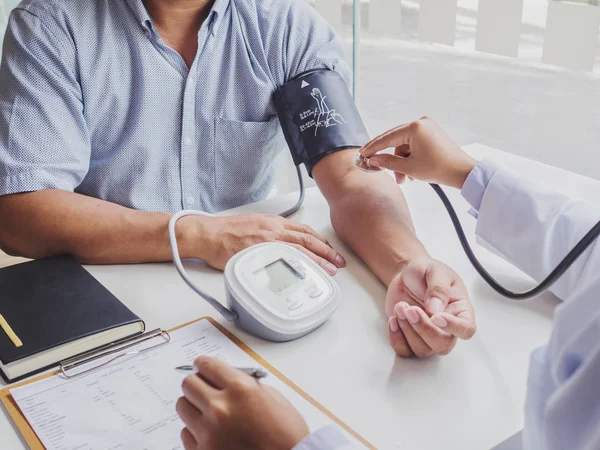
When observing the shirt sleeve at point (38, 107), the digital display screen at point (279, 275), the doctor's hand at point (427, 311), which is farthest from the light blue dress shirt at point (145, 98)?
the doctor's hand at point (427, 311)

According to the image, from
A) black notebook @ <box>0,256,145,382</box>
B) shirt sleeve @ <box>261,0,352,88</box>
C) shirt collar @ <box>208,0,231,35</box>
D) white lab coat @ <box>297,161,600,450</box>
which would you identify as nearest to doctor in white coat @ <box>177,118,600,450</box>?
white lab coat @ <box>297,161,600,450</box>

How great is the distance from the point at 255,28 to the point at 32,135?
483mm

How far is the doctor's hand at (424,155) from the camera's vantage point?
95 centimetres

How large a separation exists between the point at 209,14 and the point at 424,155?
0.53m

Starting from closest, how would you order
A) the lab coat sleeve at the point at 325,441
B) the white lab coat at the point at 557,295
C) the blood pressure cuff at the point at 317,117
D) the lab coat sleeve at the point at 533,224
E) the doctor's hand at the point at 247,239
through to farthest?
the white lab coat at the point at 557,295
the lab coat sleeve at the point at 325,441
the lab coat sleeve at the point at 533,224
the doctor's hand at the point at 247,239
the blood pressure cuff at the point at 317,117

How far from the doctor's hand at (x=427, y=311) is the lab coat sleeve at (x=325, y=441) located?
8.1 inches

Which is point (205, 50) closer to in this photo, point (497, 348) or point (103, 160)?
point (103, 160)

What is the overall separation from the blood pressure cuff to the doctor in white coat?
0.60 feet

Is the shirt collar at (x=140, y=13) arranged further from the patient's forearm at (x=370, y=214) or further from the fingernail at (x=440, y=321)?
the fingernail at (x=440, y=321)

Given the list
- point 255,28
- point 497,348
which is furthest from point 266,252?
point 255,28

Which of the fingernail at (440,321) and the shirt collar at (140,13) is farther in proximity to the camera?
the shirt collar at (140,13)

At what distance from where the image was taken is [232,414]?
0.57m

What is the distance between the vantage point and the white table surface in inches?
25.6

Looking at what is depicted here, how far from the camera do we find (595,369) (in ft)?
1.42
